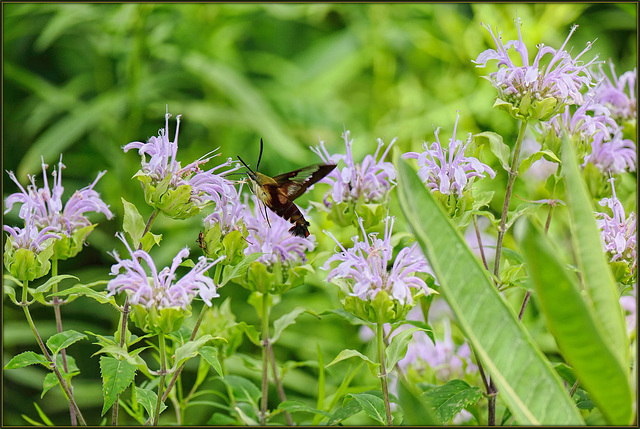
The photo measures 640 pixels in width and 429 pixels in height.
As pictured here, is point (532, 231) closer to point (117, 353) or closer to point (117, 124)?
point (117, 353)

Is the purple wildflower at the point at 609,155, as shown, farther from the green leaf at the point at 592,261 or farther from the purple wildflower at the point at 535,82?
the green leaf at the point at 592,261

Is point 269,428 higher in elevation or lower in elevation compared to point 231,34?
lower

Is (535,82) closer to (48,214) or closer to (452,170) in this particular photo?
(452,170)

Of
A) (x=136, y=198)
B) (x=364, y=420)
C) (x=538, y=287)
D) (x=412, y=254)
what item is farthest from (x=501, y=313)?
(x=136, y=198)

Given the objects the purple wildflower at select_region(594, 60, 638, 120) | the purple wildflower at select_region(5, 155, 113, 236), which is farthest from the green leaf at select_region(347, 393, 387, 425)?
the purple wildflower at select_region(594, 60, 638, 120)

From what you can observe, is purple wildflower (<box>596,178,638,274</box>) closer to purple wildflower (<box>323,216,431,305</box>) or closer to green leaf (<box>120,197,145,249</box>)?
purple wildflower (<box>323,216,431,305</box>)
